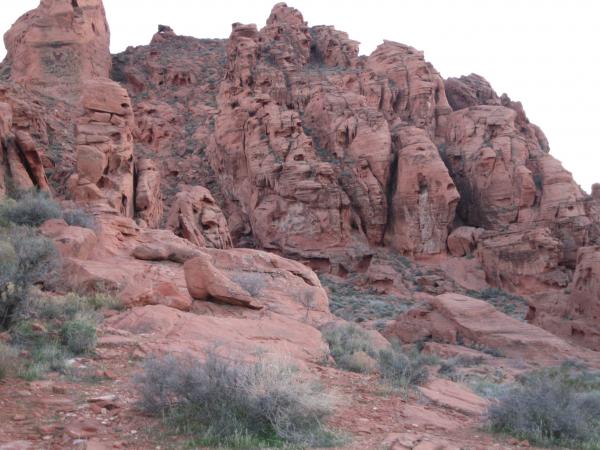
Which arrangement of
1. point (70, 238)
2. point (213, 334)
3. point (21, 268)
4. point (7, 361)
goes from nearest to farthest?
point (7, 361) → point (21, 268) → point (213, 334) → point (70, 238)

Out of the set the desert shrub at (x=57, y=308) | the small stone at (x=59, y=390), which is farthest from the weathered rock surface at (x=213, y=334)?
the small stone at (x=59, y=390)

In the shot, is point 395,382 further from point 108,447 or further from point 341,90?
point 341,90

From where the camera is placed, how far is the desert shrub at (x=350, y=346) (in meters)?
8.86

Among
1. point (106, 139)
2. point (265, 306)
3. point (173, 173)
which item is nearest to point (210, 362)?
point (265, 306)

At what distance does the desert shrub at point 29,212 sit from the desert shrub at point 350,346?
7399mm

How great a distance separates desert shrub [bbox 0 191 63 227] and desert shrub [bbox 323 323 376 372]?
24.3 feet

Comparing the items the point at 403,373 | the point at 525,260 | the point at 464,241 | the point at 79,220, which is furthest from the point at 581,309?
the point at 79,220

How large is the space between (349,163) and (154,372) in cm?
3301

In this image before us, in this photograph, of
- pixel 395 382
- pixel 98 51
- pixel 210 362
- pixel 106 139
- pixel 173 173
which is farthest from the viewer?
pixel 98 51

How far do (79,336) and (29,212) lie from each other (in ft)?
24.4

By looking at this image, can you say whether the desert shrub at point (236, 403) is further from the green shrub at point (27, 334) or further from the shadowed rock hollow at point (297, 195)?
the green shrub at point (27, 334)

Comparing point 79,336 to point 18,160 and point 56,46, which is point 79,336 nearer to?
point 18,160

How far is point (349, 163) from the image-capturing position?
37750 mm

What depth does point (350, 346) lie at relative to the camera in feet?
33.7
